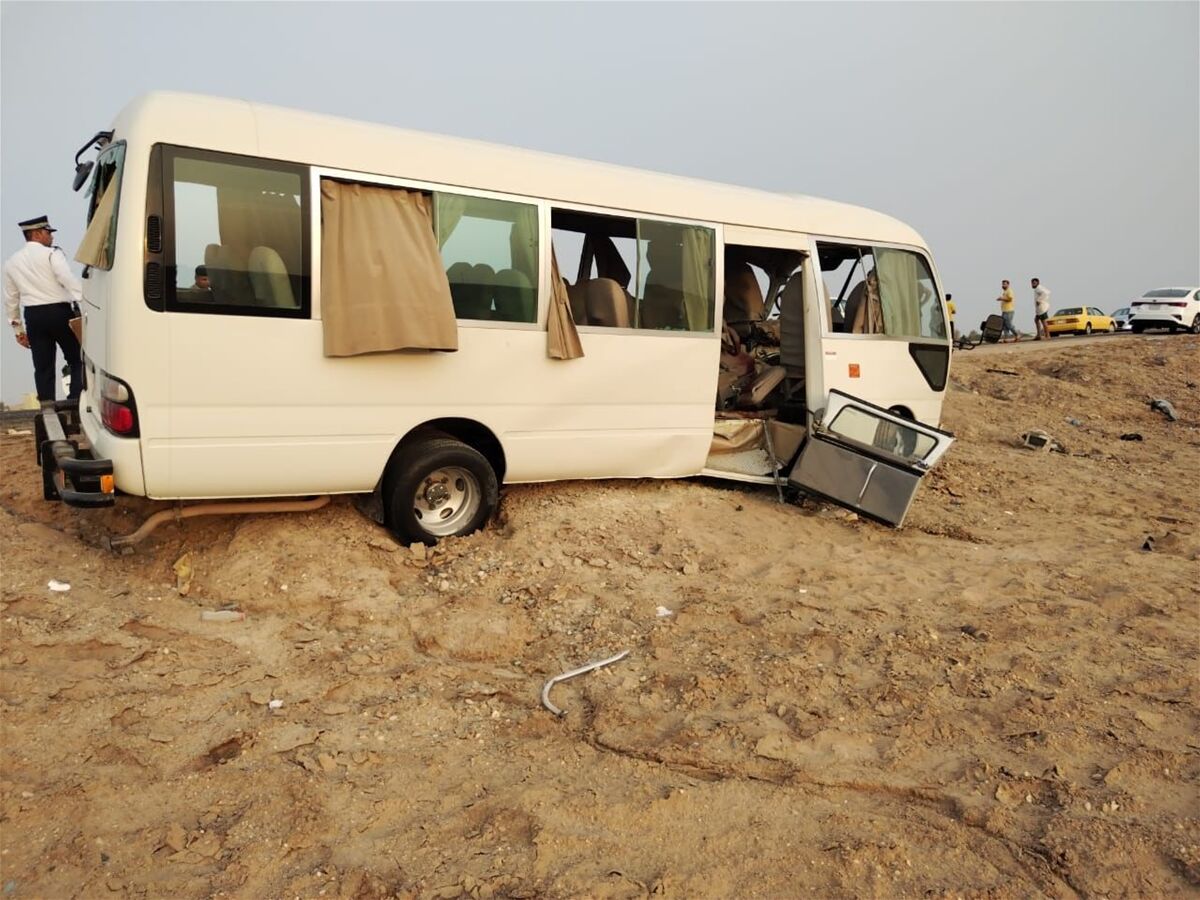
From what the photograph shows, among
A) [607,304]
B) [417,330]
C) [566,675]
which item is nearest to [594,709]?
[566,675]

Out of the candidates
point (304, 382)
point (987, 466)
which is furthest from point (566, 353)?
point (987, 466)

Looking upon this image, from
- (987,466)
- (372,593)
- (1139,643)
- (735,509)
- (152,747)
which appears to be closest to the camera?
(152,747)

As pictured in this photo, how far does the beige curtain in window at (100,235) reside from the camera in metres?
4.86

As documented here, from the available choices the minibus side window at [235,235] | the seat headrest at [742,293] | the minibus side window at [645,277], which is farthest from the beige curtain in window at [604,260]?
the seat headrest at [742,293]

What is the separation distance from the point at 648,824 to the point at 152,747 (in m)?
2.07

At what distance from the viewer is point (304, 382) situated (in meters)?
5.12

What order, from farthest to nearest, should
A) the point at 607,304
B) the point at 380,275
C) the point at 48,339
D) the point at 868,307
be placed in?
the point at 868,307 < the point at 48,339 < the point at 607,304 < the point at 380,275

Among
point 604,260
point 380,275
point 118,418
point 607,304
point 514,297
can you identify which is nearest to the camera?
point 118,418

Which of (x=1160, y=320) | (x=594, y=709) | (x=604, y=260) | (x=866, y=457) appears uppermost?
(x=1160, y=320)

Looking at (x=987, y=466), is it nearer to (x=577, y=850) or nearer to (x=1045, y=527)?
(x=1045, y=527)

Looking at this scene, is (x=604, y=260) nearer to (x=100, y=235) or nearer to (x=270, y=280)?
(x=270, y=280)

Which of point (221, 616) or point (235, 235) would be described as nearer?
point (221, 616)

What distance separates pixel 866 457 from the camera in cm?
693

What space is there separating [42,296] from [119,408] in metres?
3.58
